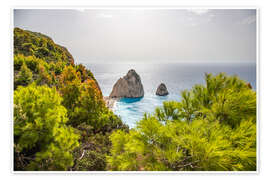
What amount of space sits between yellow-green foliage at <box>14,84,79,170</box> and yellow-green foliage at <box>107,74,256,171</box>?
0.43 metres

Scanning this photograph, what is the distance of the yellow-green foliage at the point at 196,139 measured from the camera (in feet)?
4.00

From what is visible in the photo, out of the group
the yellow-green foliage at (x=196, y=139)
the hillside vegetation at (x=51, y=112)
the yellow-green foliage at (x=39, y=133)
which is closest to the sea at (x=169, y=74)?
the yellow-green foliage at (x=196, y=139)

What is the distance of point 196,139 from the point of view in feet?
3.92

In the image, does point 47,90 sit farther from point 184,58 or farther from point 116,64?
point 184,58

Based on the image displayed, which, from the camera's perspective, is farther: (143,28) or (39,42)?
(39,42)

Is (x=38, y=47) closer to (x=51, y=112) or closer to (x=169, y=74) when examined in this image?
(x=51, y=112)

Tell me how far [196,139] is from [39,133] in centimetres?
127

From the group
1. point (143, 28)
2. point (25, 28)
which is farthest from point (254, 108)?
point (25, 28)

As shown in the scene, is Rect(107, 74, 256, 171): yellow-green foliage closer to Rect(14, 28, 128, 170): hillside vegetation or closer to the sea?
the sea

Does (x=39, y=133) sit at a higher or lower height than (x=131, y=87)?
lower

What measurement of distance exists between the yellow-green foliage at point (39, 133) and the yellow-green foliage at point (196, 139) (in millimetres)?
431

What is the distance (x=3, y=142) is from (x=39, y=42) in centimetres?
125

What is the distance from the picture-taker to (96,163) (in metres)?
1.55

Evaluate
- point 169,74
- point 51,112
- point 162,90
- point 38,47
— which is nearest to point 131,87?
point 162,90
